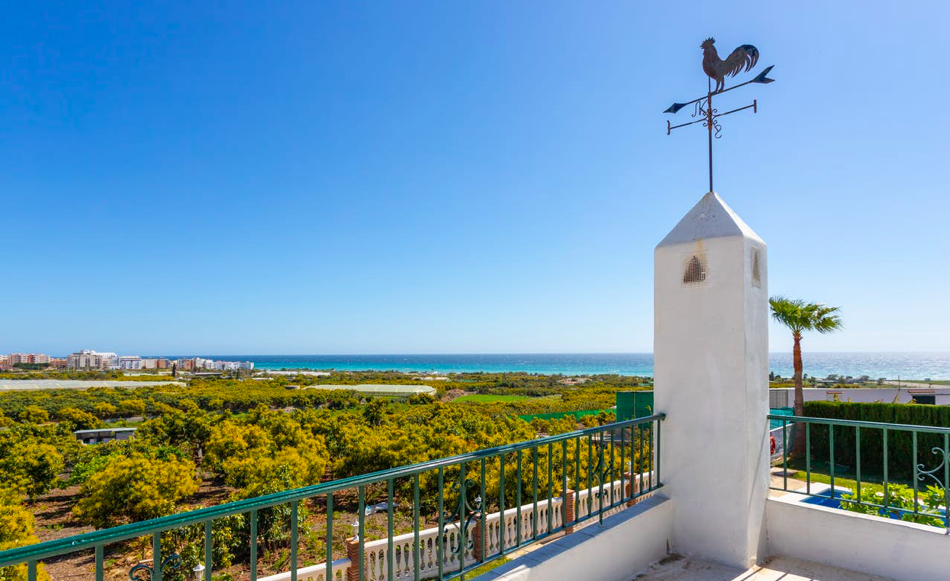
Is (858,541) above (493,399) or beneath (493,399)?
above

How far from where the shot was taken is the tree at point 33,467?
12391 mm

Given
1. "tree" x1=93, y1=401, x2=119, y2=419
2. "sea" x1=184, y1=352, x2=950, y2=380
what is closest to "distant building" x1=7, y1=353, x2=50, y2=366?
"sea" x1=184, y1=352, x2=950, y2=380

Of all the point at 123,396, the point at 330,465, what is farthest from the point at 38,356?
the point at 330,465

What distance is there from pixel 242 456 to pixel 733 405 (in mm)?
12214

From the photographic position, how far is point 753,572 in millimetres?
2830

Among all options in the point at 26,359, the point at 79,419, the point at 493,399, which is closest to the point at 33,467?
the point at 79,419

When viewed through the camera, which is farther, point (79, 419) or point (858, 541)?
point (79, 419)

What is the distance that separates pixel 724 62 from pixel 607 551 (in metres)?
3.12

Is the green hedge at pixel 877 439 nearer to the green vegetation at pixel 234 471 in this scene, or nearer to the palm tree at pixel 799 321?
the palm tree at pixel 799 321

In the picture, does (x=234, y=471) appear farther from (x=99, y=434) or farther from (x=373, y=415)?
(x=99, y=434)

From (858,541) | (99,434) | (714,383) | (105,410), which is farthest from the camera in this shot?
(105,410)

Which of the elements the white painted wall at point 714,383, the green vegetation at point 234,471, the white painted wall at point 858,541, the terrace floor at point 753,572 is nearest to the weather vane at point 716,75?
the white painted wall at point 714,383

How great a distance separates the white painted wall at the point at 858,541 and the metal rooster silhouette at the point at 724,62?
274 centimetres

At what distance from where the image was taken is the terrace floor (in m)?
2.76
